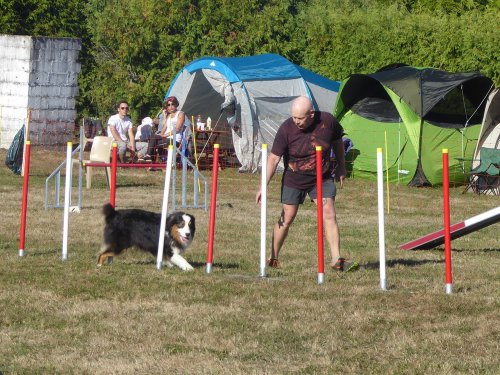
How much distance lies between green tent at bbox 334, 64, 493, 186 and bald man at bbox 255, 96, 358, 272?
1055cm

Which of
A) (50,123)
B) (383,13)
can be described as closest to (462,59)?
(383,13)

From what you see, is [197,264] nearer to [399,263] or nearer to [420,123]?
[399,263]

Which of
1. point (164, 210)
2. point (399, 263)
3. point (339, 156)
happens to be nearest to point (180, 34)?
point (399, 263)

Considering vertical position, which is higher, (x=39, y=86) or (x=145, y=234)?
(x=39, y=86)

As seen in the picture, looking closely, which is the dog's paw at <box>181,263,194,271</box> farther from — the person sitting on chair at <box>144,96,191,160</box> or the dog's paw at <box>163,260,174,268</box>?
the person sitting on chair at <box>144,96,191,160</box>

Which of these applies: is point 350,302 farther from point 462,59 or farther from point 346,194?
point 462,59

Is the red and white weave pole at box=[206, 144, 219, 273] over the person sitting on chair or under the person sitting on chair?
under

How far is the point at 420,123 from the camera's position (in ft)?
69.0

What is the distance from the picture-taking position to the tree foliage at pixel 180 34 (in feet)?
87.6

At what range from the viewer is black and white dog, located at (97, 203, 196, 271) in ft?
33.2

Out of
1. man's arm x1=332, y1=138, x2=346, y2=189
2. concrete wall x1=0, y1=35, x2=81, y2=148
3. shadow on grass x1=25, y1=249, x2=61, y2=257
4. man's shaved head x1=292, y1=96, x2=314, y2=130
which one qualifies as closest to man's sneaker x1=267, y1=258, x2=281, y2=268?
man's arm x1=332, y1=138, x2=346, y2=189

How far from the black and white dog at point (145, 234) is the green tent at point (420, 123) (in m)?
10.9

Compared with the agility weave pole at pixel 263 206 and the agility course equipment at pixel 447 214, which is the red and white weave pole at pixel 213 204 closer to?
the agility weave pole at pixel 263 206

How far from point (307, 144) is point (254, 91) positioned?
13580 millimetres
